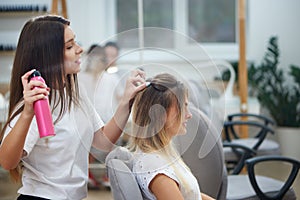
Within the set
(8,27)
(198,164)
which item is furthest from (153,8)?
(198,164)

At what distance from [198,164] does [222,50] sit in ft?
12.1

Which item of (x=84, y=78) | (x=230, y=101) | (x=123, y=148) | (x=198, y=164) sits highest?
(x=84, y=78)

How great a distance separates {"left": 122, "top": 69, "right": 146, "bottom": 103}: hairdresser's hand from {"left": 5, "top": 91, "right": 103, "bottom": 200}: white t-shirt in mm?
134

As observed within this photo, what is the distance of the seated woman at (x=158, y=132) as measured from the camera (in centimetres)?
150

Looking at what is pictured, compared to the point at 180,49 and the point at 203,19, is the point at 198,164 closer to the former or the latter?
the point at 180,49

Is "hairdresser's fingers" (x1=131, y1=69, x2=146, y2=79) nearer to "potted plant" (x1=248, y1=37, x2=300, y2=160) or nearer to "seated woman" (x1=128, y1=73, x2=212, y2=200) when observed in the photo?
"seated woman" (x1=128, y1=73, x2=212, y2=200)

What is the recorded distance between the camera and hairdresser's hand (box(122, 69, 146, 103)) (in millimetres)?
1504

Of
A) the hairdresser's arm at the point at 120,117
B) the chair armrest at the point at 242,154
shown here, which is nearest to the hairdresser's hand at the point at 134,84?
the hairdresser's arm at the point at 120,117

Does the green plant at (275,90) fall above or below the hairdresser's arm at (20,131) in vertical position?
below

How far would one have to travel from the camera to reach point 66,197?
1512 millimetres

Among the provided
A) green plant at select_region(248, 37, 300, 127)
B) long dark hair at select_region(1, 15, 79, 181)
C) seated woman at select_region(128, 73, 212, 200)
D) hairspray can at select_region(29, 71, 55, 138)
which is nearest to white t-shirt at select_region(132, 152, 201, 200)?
seated woman at select_region(128, 73, 212, 200)

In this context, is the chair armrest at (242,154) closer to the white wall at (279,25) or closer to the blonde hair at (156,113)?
the blonde hair at (156,113)

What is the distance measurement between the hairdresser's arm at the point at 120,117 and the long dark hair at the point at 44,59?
0.42 feet

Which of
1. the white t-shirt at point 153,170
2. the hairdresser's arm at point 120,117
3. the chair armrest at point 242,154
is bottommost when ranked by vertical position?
the chair armrest at point 242,154
